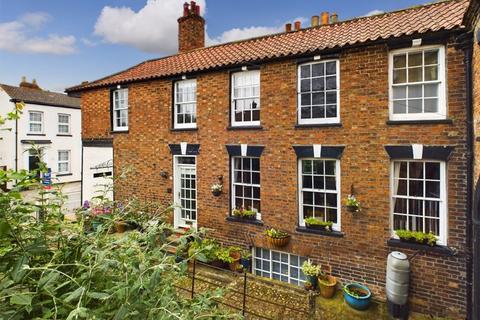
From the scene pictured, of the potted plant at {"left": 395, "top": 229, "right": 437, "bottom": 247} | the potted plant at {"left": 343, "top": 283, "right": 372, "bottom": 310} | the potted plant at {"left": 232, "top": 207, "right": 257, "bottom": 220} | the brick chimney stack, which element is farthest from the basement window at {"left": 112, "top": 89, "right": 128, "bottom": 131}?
the potted plant at {"left": 395, "top": 229, "right": 437, "bottom": 247}

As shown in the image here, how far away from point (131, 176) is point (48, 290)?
10.8m

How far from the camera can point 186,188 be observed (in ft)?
35.2

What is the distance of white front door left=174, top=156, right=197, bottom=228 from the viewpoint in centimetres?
1054

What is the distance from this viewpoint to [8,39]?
21.8ft

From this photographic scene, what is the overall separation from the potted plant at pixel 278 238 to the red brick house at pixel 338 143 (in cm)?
20

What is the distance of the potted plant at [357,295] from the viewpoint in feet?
22.2

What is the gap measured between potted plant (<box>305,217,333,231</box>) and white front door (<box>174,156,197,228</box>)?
4.29 m

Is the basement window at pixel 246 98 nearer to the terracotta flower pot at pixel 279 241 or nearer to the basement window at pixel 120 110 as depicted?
the terracotta flower pot at pixel 279 241

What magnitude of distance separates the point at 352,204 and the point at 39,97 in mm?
26133

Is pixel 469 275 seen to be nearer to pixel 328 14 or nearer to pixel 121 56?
pixel 328 14

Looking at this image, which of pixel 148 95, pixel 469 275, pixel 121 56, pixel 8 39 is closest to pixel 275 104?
pixel 148 95

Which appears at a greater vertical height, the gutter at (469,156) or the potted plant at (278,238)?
the gutter at (469,156)

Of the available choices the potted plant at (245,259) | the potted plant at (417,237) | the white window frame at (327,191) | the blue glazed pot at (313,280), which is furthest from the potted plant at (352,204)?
the potted plant at (245,259)

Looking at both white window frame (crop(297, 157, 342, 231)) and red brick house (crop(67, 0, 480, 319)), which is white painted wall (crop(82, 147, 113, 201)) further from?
white window frame (crop(297, 157, 342, 231))
